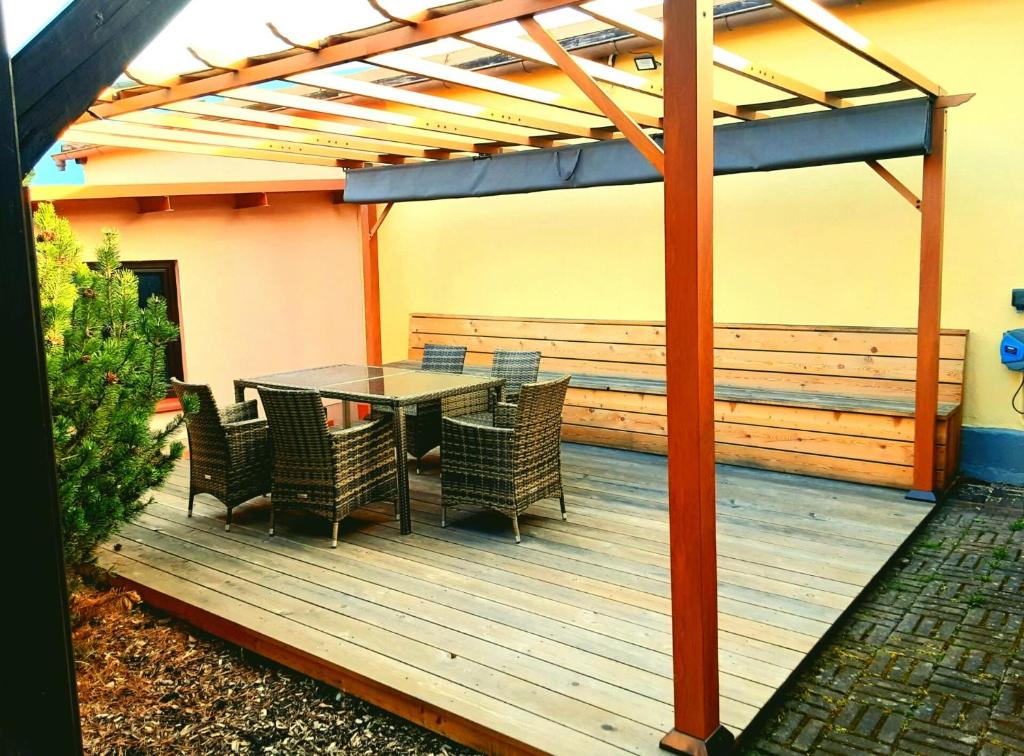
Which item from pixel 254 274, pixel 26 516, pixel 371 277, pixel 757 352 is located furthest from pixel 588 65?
pixel 254 274

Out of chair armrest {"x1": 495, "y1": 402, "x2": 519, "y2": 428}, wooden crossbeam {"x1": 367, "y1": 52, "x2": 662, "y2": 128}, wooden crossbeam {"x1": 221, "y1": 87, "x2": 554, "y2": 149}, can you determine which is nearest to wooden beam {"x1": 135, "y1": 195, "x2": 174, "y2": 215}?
wooden crossbeam {"x1": 221, "y1": 87, "x2": 554, "y2": 149}

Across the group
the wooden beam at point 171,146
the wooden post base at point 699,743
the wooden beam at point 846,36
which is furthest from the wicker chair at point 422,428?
the wooden post base at point 699,743

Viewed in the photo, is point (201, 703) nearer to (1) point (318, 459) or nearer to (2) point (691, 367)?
Answer: (1) point (318, 459)

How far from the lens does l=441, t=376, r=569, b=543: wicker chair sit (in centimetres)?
466

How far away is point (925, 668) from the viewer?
3436 millimetres

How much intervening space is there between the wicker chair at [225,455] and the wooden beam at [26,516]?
401cm

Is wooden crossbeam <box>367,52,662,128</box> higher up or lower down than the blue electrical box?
higher up

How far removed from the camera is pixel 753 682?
3129 millimetres

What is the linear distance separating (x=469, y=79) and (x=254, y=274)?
457 centimetres

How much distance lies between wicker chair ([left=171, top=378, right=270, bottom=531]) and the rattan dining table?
482 mm

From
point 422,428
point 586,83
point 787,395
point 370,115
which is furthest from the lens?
point 787,395

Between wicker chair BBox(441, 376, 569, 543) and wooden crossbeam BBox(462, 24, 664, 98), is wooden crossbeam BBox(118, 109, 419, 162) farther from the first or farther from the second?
wicker chair BBox(441, 376, 569, 543)

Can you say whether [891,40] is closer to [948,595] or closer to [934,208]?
[934,208]

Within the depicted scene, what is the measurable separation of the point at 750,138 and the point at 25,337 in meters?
5.34
